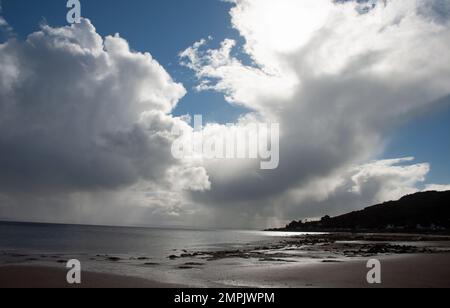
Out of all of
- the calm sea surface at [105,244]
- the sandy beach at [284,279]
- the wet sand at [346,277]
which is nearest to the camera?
the wet sand at [346,277]

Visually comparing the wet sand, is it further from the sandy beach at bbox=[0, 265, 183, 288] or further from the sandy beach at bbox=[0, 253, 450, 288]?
the sandy beach at bbox=[0, 265, 183, 288]

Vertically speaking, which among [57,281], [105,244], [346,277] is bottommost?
[105,244]

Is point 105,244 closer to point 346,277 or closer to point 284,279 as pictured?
point 284,279

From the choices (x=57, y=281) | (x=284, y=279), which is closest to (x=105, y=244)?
(x=57, y=281)

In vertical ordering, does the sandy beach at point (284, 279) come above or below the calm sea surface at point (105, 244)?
above

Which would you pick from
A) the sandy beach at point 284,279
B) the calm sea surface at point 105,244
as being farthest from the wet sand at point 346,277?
the calm sea surface at point 105,244

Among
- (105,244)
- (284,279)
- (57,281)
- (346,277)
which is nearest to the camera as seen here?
(57,281)

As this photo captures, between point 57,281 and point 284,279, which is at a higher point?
point 57,281

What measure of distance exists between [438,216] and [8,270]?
19057 centimetres

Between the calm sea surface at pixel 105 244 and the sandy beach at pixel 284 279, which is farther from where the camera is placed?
the calm sea surface at pixel 105 244

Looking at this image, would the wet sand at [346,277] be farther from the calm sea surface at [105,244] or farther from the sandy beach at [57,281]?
the calm sea surface at [105,244]

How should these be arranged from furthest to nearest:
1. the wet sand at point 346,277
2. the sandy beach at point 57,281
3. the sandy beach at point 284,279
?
the sandy beach at point 57,281
the sandy beach at point 284,279
the wet sand at point 346,277
